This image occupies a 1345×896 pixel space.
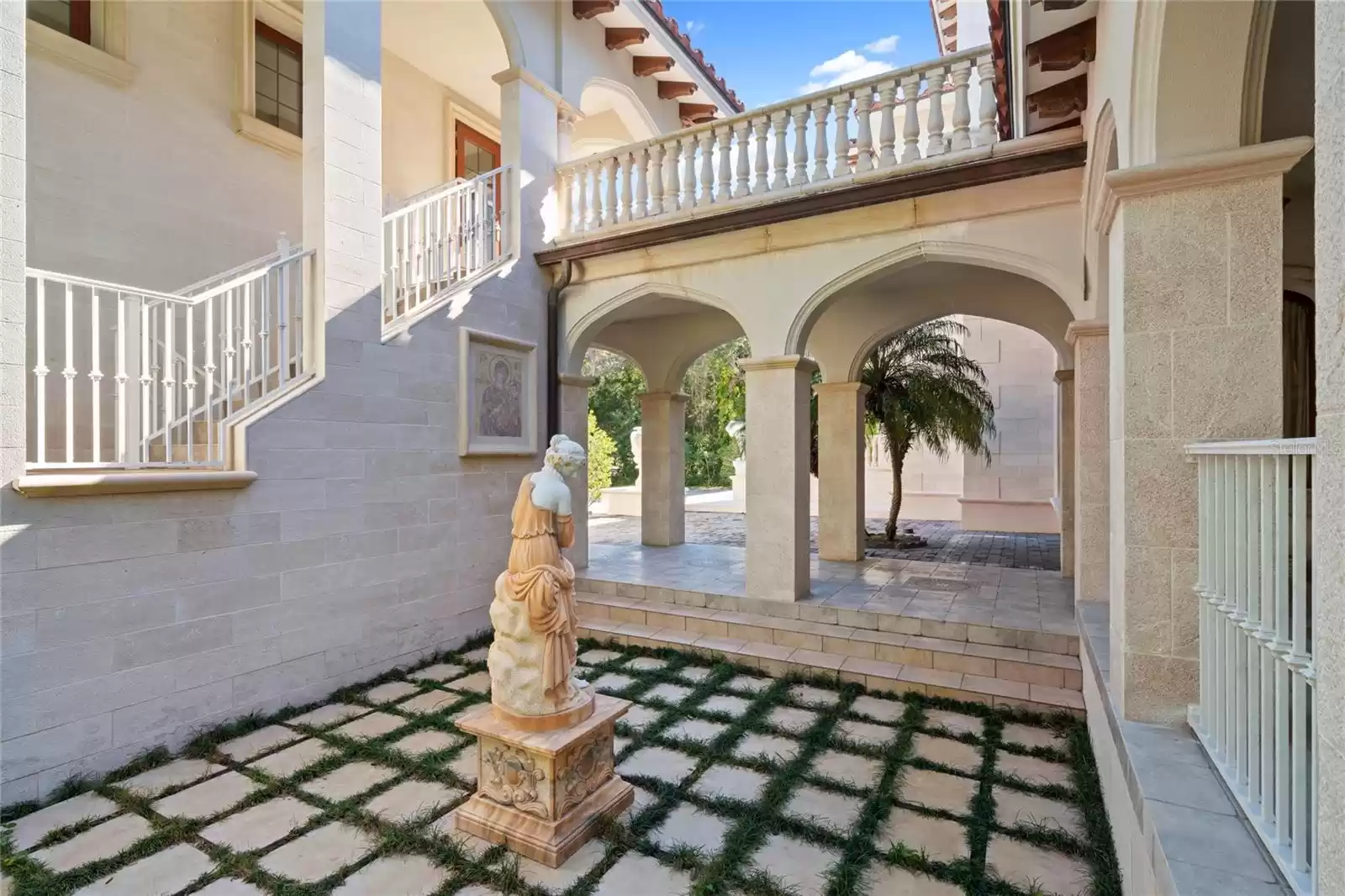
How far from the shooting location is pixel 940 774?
3564mm

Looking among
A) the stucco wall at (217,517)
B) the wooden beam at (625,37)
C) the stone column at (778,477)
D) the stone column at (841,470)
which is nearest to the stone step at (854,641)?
the stone column at (778,477)

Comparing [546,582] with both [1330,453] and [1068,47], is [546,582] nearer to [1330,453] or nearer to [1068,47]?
[1330,453]

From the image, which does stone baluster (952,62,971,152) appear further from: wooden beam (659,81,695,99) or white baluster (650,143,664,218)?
wooden beam (659,81,695,99)

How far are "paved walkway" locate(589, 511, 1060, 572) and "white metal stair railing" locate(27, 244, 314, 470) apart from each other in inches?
221

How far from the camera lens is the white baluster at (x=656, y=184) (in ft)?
21.9

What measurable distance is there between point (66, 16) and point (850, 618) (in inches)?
323

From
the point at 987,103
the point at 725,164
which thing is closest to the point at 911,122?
the point at 987,103

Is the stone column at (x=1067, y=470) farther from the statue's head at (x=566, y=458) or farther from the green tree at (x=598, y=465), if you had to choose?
the green tree at (x=598, y=465)

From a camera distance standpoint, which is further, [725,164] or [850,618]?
[725,164]

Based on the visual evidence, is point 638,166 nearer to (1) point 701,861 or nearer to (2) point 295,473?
(2) point 295,473

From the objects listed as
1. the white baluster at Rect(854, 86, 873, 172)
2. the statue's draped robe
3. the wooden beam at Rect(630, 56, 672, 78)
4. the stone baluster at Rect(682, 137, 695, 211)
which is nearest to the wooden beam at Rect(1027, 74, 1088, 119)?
the white baluster at Rect(854, 86, 873, 172)

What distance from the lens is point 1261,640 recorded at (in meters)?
1.73

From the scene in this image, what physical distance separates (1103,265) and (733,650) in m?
3.86

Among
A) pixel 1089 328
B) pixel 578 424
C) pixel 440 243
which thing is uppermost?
pixel 440 243
